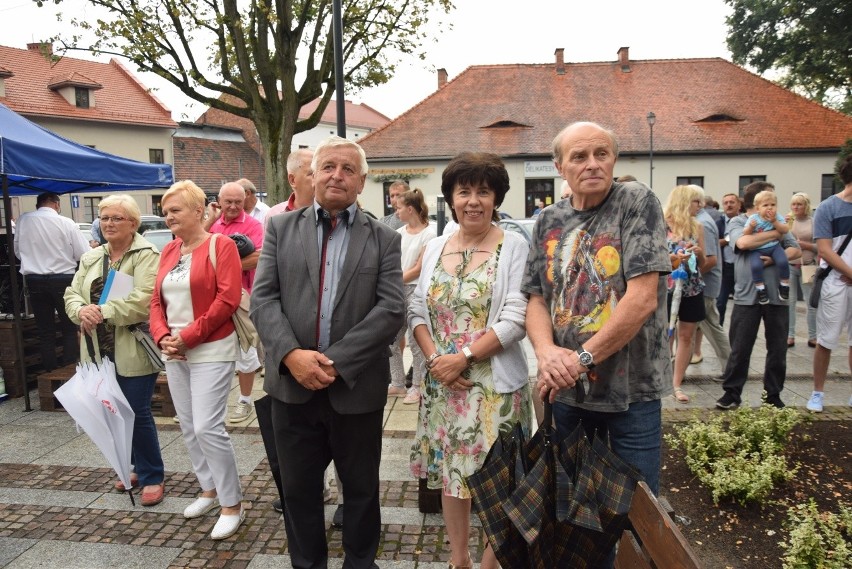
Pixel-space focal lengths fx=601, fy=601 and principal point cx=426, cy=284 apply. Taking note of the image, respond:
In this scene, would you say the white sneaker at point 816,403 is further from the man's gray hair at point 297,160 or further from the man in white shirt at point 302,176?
the man's gray hair at point 297,160

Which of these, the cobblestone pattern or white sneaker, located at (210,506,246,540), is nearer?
the cobblestone pattern

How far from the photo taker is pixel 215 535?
11.0 ft

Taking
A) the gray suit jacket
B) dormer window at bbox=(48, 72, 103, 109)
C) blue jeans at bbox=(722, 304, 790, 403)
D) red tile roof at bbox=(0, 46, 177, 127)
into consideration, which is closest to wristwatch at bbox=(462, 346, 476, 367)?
the gray suit jacket

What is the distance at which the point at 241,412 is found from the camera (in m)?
5.36

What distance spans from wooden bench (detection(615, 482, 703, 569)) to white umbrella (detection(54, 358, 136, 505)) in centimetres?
295

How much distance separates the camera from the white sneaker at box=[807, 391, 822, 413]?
5.06 meters

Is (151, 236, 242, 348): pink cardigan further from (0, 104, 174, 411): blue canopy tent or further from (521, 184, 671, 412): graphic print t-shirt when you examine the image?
(0, 104, 174, 411): blue canopy tent

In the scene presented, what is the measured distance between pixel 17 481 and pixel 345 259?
10.7 ft

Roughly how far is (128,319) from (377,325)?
6.53 feet

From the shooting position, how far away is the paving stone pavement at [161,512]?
3.21m

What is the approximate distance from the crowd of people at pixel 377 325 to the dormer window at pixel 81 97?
3603 cm

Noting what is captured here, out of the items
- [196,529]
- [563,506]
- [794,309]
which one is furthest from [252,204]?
[794,309]

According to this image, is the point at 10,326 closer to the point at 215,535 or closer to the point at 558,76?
the point at 215,535

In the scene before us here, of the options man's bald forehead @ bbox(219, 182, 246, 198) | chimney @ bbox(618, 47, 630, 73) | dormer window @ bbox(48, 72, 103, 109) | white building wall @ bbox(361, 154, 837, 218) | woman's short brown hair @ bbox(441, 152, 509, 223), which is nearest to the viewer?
woman's short brown hair @ bbox(441, 152, 509, 223)
